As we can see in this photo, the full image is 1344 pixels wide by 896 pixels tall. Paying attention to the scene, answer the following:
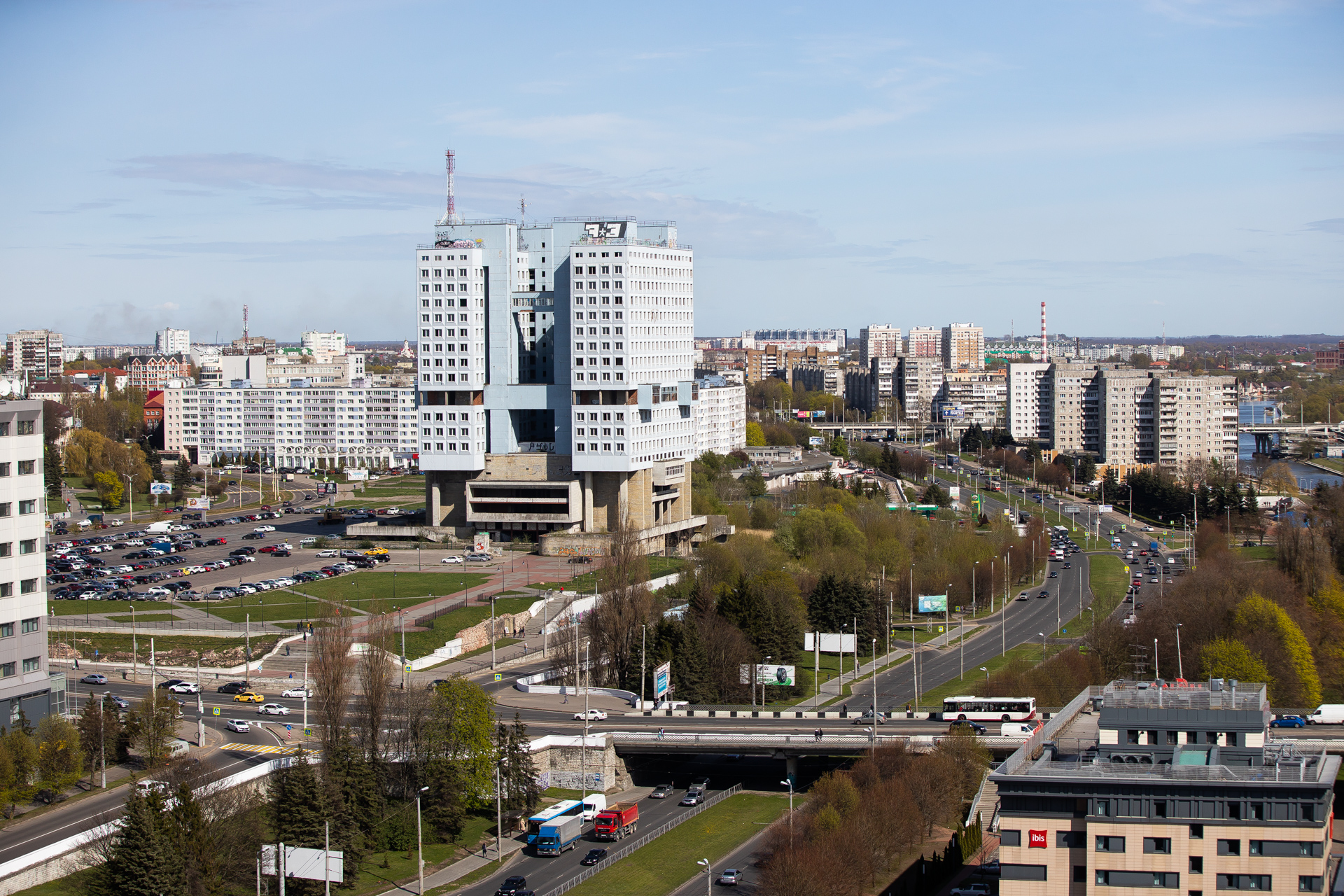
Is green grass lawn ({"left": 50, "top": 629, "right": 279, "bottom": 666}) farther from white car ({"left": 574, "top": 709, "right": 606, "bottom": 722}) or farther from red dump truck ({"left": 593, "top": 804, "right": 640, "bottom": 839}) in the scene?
red dump truck ({"left": 593, "top": 804, "right": 640, "bottom": 839})

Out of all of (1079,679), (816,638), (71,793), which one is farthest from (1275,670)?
(71,793)

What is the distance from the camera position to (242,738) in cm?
5516

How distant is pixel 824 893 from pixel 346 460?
→ 133 meters

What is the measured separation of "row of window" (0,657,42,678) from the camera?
49.9 meters

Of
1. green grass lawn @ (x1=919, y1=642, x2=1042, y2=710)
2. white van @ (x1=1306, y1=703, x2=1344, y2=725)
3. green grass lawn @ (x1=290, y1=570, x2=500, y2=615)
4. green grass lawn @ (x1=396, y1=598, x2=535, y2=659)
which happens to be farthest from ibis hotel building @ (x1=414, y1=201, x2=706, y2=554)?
white van @ (x1=1306, y1=703, x2=1344, y2=725)

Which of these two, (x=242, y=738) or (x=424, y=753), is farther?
(x=242, y=738)

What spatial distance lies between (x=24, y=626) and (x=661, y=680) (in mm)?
24847

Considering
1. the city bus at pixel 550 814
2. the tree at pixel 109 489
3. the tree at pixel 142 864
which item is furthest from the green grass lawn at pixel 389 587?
the tree at pixel 109 489

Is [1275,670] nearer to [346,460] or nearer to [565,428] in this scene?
[565,428]

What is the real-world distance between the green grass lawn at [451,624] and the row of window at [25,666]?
68.0 ft

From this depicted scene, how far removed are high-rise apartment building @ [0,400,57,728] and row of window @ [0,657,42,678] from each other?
2 cm

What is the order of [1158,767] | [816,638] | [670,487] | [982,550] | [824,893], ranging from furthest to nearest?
[670,487] < [982,550] < [816,638] < [824,893] < [1158,767]

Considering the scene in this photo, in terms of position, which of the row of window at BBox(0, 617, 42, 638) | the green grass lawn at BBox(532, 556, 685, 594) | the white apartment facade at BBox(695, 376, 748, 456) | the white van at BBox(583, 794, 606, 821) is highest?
the white apartment facade at BBox(695, 376, 748, 456)

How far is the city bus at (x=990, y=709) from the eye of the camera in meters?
59.2
